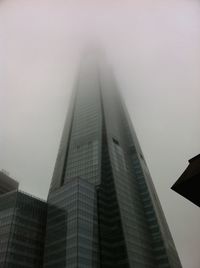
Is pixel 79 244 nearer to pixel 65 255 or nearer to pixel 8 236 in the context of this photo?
pixel 65 255

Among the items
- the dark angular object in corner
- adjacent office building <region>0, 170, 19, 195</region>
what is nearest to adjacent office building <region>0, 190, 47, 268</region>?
adjacent office building <region>0, 170, 19, 195</region>

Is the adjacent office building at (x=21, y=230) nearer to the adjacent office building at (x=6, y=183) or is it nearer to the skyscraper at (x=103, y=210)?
the skyscraper at (x=103, y=210)

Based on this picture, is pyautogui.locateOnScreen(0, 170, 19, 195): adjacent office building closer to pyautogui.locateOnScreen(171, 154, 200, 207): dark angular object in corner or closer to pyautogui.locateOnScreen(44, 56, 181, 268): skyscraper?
pyautogui.locateOnScreen(44, 56, 181, 268): skyscraper

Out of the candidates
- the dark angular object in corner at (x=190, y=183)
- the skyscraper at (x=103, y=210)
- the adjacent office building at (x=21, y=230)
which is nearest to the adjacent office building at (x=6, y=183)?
the skyscraper at (x=103, y=210)

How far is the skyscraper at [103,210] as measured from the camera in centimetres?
11850

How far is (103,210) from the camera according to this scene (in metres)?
140

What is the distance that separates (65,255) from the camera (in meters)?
113

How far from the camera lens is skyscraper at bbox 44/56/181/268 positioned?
389ft

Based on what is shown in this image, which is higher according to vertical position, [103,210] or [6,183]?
[6,183]

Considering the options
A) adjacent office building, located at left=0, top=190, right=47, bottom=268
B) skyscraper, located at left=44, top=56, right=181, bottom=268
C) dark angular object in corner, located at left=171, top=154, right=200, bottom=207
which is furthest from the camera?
skyscraper, located at left=44, top=56, right=181, bottom=268

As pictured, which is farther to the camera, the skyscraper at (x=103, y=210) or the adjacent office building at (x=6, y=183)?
the adjacent office building at (x=6, y=183)

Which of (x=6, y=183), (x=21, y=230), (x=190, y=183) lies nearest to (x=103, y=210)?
(x=21, y=230)

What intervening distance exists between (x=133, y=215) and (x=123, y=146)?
52026mm

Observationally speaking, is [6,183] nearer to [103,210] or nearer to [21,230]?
[21,230]
